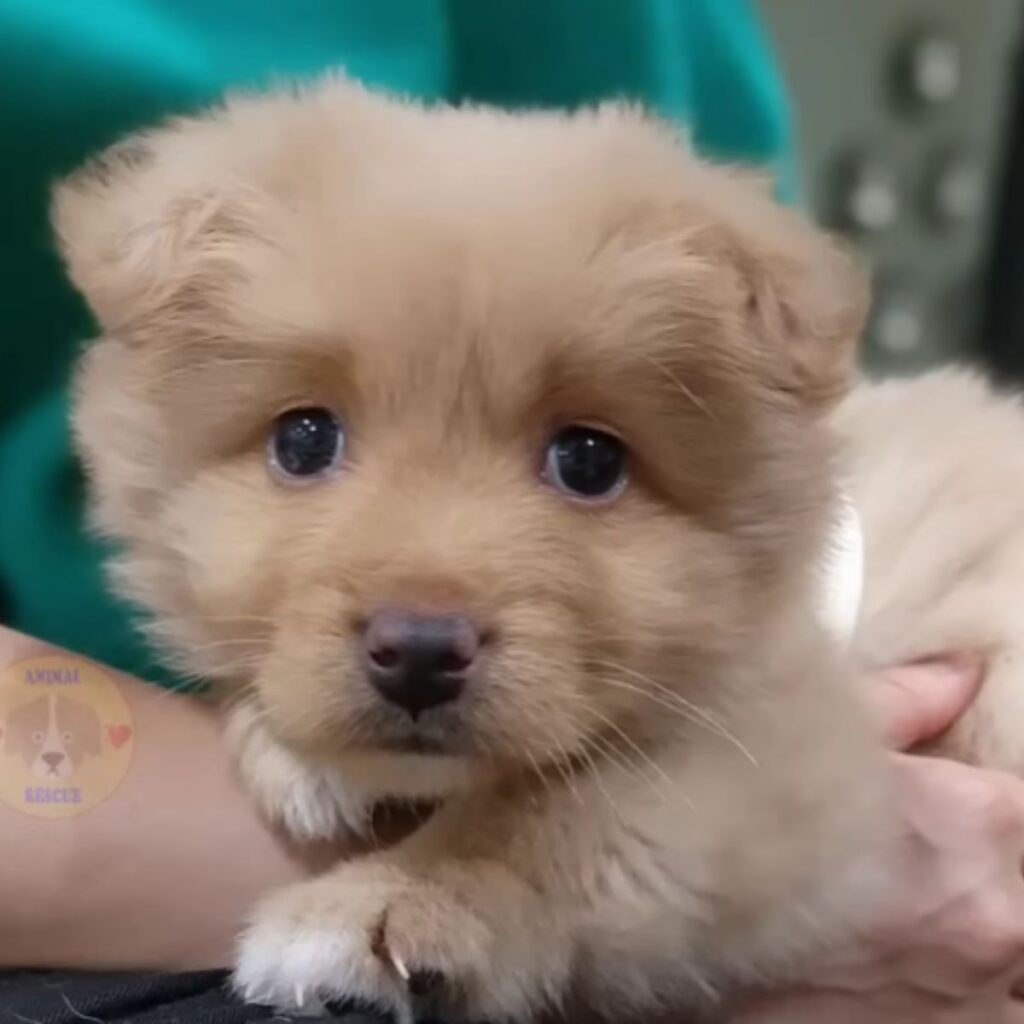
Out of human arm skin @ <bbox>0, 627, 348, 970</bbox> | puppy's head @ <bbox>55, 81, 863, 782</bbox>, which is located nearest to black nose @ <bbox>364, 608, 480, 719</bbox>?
puppy's head @ <bbox>55, 81, 863, 782</bbox>

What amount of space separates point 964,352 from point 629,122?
354cm

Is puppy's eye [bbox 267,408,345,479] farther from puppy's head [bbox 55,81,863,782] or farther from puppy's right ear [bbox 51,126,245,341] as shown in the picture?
puppy's right ear [bbox 51,126,245,341]

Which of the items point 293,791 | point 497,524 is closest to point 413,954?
point 293,791

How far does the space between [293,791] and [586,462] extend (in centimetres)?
36

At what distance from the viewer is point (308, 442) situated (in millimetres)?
1150

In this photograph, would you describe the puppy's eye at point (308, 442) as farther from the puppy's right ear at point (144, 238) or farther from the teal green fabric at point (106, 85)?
the teal green fabric at point (106, 85)

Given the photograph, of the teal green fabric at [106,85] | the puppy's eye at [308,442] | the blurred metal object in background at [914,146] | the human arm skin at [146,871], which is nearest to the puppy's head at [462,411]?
the puppy's eye at [308,442]

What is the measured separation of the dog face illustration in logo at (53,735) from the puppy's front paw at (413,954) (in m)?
0.26

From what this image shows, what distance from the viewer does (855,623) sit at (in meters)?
1.53

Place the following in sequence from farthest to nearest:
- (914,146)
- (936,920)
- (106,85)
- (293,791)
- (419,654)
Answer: (914,146), (106,85), (936,920), (293,791), (419,654)

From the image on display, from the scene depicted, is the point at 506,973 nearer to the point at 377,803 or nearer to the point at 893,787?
the point at 377,803

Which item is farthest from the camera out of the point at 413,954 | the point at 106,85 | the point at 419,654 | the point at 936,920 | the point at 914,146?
the point at 914,146
